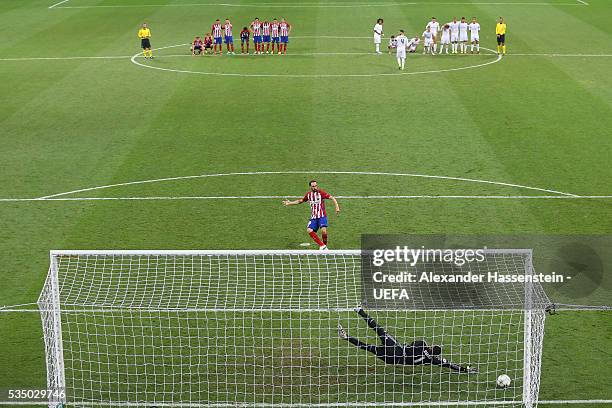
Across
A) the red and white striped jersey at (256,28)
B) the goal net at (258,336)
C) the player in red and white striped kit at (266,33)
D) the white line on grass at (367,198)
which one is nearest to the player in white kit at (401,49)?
the player in red and white striped kit at (266,33)

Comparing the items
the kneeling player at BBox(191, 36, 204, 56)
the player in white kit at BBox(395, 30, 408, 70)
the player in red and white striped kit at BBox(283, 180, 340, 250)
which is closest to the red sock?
the player in red and white striped kit at BBox(283, 180, 340, 250)

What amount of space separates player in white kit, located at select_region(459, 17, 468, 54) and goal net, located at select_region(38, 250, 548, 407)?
24.6m

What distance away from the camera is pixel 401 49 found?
130ft

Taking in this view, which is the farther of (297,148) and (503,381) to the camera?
(297,148)

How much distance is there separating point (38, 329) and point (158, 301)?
2164 mm

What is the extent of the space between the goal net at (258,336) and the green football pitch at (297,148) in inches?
31.4

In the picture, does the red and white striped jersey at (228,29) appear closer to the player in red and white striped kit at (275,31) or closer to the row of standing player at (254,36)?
the row of standing player at (254,36)

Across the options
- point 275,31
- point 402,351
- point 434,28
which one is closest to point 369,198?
point 402,351

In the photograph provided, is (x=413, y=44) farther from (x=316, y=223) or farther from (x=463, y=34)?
(x=316, y=223)

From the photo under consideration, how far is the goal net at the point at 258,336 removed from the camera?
1505cm

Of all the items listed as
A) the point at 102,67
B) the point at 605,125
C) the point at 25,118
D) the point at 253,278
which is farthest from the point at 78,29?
the point at 253,278

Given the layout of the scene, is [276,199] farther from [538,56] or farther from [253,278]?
[538,56]

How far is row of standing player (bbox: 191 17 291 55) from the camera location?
1706 inches

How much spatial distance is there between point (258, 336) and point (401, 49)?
24.6 meters
